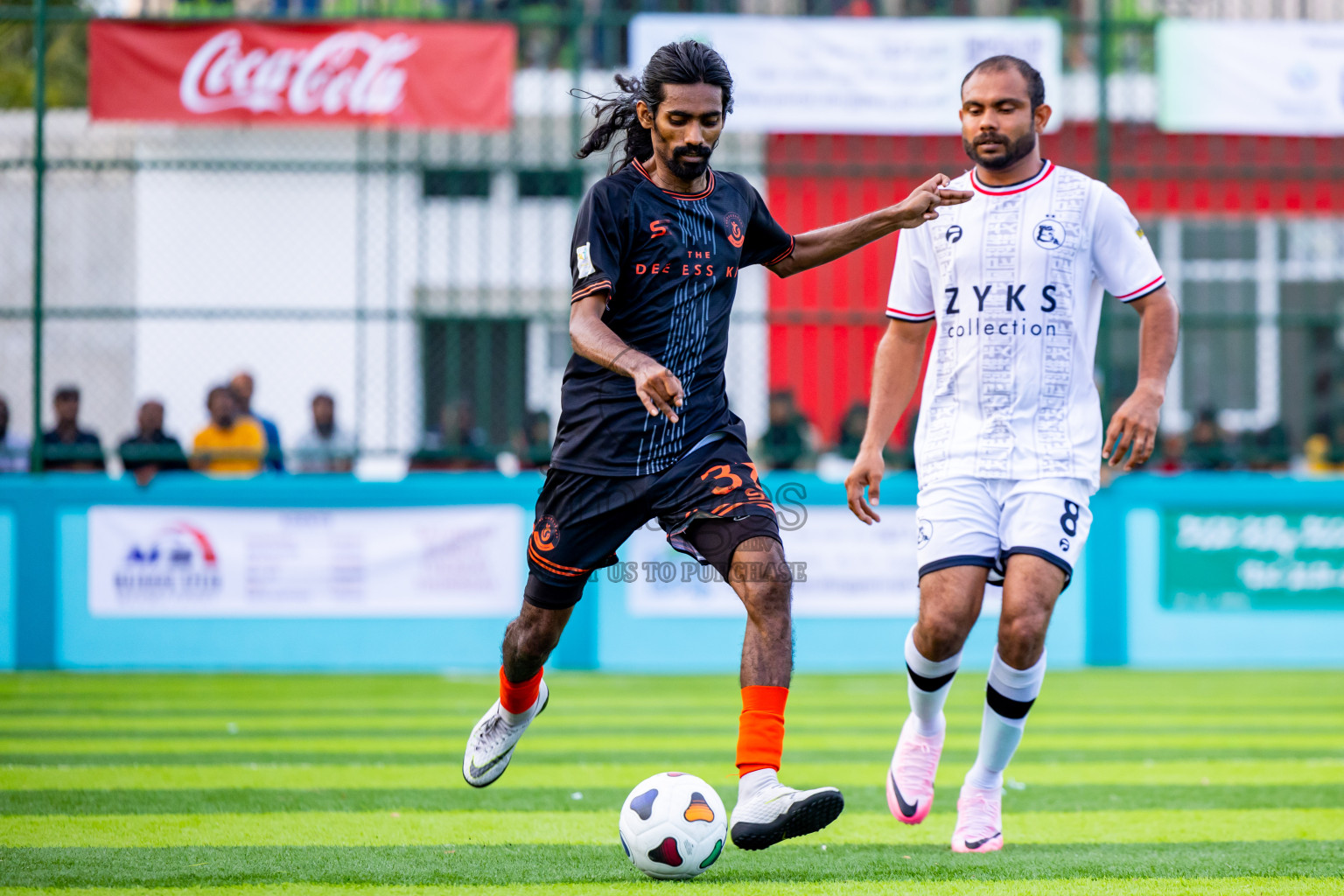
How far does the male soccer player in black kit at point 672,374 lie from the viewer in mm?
4285

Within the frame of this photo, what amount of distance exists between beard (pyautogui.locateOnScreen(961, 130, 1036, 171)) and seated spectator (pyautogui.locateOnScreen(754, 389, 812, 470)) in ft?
22.4

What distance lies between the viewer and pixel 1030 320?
459 centimetres

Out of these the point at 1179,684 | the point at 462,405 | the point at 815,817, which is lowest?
the point at 1179,684

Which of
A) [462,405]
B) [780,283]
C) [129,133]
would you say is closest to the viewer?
[462,405]

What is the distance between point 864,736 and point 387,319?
5298 millimetres

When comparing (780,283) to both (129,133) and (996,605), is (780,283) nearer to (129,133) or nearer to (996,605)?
(996,605)

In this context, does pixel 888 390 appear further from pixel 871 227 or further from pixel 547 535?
Answer: pixel 547 535

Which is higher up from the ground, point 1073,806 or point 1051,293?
point 1051,293

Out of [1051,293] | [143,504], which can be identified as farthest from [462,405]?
[1051,293]

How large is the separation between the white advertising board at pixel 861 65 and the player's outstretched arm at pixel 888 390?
279 inches

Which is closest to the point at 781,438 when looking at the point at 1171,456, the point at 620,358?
the point at 1171,456

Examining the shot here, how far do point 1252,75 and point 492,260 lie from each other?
8.49m

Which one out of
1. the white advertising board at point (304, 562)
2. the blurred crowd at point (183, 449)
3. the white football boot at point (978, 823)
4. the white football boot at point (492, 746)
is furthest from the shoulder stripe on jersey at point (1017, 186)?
the blurred crowd at point (183, 449)

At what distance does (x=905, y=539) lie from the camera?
11.6m
